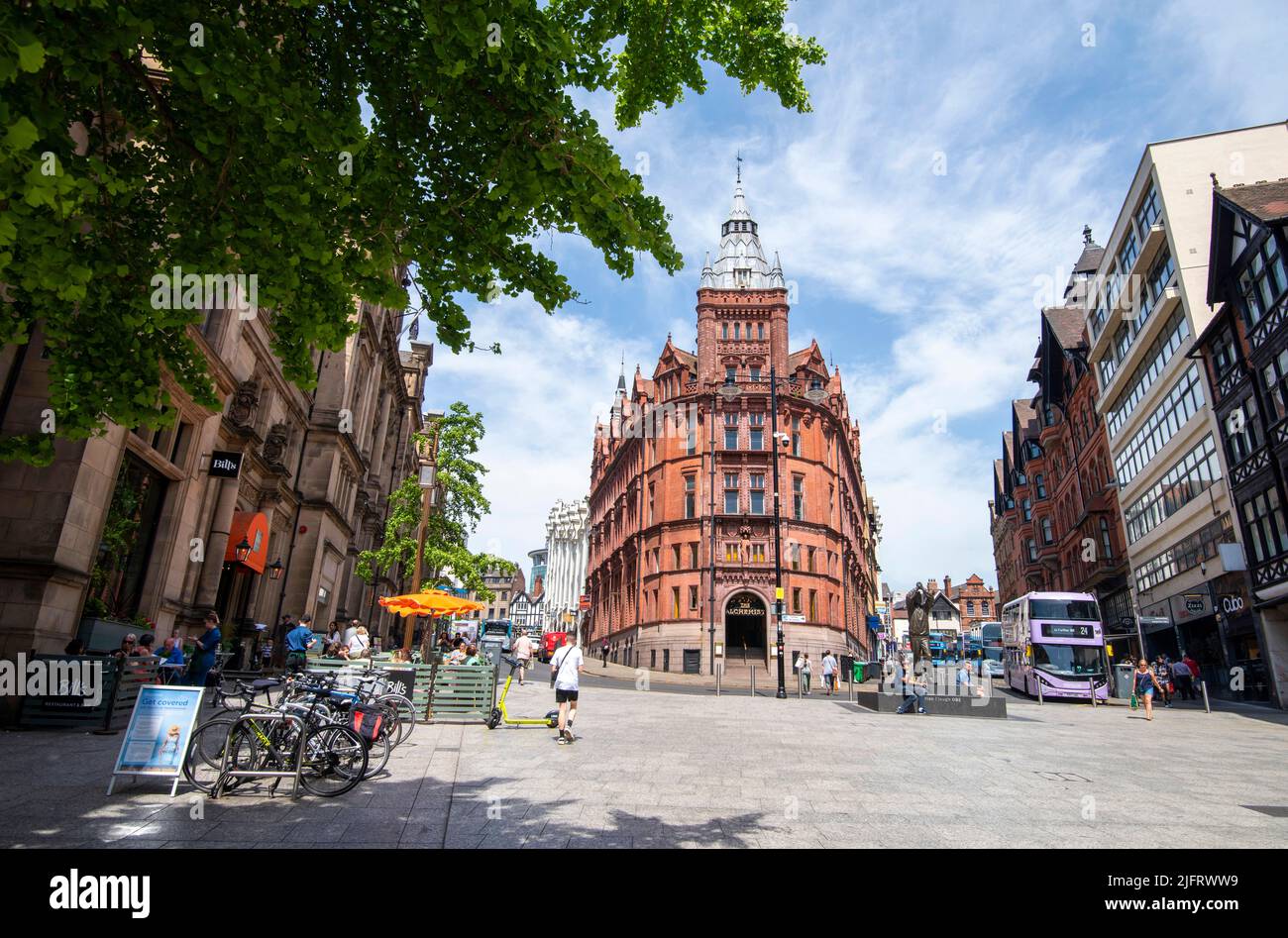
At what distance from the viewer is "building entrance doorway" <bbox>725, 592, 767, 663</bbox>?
144ft

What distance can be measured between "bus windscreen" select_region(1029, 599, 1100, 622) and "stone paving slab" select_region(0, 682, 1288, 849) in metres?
16.7

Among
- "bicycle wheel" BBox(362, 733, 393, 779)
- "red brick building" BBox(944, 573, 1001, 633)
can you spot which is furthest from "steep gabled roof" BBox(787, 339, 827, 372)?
"red brick building" BBox(944, 573, 1001, 633)

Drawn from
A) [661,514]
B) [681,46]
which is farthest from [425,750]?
[661,514]

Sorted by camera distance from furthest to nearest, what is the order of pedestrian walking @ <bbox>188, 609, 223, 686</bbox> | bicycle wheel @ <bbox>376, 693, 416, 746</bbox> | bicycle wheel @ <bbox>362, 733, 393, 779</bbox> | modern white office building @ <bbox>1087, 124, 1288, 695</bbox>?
modern white office building @ <bbox>1087, 124, 1288, 695</bbox> → pedestrian walking @ <bbox>188, 609, 223, 686</bbox> → bicycle wheel @ <bbox>376, 693, 416, 746</bbox> → bicycle wheel @ <bbox>362, 733, 393, 779</bbox>

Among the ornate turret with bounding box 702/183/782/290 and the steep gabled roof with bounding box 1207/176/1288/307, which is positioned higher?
the ornate turret with bounding box 702/183/782/290

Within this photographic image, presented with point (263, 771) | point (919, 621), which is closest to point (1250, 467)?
point (919, 621)

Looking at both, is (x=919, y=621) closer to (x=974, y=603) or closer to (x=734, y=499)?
(x=734, y=499)

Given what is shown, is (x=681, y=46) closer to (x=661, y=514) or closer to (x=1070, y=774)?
(x=1070, y=774)

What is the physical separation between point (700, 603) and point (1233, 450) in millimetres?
27941

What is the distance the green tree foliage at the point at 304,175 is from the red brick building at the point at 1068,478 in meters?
39.8

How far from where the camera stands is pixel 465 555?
30.8m

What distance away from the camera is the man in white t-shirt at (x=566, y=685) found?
11.4 m

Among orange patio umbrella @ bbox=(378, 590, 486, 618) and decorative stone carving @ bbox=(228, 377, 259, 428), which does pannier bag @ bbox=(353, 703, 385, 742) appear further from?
decorative stone carving @ bbox=(228, 377, 259, 428)

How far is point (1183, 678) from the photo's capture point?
29766 mm
